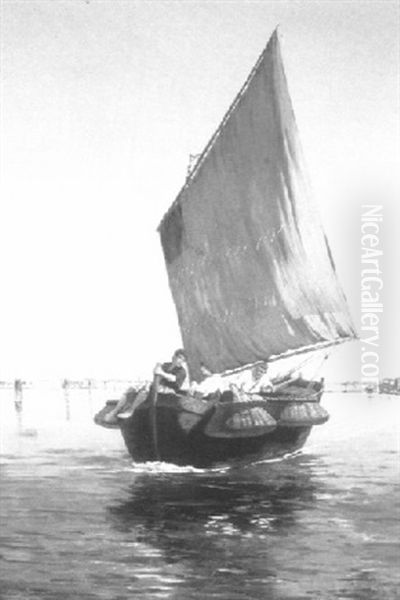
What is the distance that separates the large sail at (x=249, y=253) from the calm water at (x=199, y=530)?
159 centimetres

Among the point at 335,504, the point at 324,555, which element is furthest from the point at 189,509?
the point at 324,555

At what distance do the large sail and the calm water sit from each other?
5.20ft

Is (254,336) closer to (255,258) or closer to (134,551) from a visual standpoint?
(255,258)

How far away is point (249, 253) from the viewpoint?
472 inches

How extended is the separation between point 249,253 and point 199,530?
4.99 meters

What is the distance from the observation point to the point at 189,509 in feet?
28.3

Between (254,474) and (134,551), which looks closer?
(134,551)

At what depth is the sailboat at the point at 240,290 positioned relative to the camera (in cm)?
1152

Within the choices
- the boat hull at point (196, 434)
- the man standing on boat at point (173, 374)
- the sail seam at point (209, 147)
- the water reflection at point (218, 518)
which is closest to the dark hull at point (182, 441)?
the boat hull at point (196, 434)

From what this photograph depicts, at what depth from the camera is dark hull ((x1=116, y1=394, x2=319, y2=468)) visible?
11727 millimetres

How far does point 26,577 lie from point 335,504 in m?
3.57

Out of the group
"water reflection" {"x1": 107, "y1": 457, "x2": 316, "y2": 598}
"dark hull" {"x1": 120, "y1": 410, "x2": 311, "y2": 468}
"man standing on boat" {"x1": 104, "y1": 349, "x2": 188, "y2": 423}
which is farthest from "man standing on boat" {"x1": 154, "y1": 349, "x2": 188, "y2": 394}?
"water reflection" {"x1": 107, "y1": 457, "x2": 316, "y2": 598}

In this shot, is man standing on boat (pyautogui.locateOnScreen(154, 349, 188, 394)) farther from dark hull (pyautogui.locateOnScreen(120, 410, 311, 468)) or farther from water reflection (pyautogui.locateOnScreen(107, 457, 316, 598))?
water reflection (pyautogui.locateOnScreen(107, 457, 316, 598))

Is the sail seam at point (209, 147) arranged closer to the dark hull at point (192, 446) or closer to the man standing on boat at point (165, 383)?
the man standing on boat at point (165, 383)
